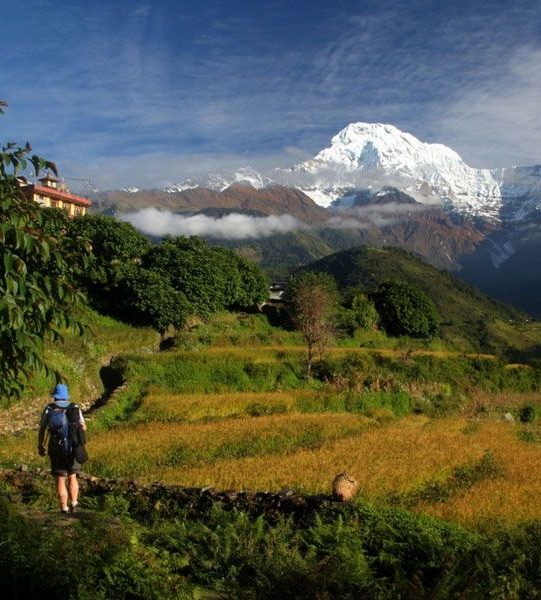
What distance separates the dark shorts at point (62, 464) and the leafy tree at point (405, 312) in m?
50.2

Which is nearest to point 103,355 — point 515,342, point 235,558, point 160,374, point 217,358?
point 160,374

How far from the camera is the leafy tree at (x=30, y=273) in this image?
5.90m

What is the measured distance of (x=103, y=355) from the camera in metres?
38.5

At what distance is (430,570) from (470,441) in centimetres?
1816

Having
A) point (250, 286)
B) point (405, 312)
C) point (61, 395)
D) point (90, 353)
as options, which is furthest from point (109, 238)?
point (61, 395)

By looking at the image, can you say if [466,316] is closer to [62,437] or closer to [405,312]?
[405,312]

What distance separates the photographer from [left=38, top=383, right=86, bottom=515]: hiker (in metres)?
11.5

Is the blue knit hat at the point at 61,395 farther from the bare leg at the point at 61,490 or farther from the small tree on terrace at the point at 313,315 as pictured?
the small tree on terrace at the point at 313,315

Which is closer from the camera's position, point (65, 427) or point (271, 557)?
point (271, 557)

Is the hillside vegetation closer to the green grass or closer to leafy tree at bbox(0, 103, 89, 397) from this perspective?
the green grass

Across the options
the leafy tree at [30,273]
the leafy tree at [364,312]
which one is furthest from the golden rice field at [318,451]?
the leafy tree at [364,312]

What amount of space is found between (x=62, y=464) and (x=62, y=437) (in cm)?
55

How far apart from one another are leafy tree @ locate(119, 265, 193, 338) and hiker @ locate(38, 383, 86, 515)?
3218cm

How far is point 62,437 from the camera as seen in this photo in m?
11.5
